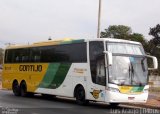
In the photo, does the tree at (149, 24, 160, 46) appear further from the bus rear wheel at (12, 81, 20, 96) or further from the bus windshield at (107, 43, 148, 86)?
the bus windshield at (107, 43, 148, 86)

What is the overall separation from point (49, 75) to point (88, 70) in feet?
14.1

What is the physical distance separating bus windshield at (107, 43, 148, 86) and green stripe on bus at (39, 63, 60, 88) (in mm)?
4726

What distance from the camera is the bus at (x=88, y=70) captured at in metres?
20.8

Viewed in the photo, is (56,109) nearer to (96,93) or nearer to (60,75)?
(96,93)

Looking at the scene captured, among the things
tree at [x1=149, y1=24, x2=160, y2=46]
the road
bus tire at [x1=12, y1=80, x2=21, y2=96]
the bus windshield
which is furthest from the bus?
tree at [x1=149, y1=24, x2=160, y2=46]

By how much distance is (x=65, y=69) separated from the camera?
24.4 metres

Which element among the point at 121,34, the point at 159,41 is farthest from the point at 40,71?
the point at 121,34

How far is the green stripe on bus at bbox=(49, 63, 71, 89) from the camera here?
24364mm

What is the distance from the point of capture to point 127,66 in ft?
69.5

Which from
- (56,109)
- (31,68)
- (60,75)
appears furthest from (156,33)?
(56,109)

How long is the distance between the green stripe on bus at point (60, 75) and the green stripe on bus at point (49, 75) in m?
0.25

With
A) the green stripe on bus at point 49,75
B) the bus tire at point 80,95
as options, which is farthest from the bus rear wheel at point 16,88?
the bus tire at point 80,95

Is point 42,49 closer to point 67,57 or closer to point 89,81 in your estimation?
point 67,57

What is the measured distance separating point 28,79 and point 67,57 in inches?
197
